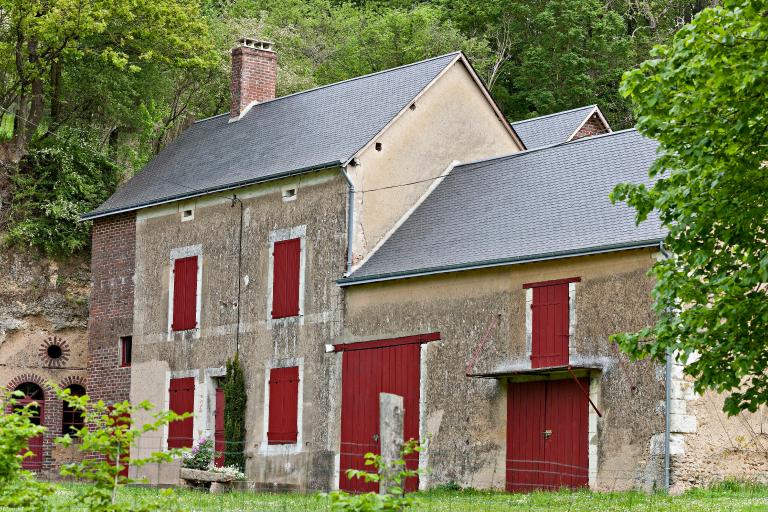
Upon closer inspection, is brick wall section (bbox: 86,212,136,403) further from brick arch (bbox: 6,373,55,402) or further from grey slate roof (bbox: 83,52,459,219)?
brick arch (bbox: 6,373,55,402)

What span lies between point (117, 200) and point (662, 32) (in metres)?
21.0

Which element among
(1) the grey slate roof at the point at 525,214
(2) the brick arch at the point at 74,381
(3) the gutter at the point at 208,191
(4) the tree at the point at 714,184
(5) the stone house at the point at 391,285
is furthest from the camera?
(2) the brick arch at the point at 74,381

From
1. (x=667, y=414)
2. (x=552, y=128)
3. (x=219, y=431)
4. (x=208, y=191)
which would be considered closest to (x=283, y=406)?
(x=219, y=431)

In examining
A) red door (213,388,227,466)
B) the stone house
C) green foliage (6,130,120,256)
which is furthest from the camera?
green foliage (6,130,120,256)

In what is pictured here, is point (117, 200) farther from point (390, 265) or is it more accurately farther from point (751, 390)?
point (751, 390)

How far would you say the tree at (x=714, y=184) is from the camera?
12.4 m

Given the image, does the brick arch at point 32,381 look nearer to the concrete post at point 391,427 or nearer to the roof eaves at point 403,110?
the roof eaves at point 403,110

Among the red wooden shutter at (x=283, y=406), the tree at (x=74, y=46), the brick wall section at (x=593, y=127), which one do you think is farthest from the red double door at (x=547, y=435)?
the tree at (x=74, y=46)

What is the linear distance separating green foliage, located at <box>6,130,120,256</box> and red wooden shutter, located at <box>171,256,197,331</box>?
5.22 metres

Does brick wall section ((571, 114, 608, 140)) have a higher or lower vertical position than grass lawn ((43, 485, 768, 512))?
higher

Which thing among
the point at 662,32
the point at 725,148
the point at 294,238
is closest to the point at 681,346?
the point at 725,148

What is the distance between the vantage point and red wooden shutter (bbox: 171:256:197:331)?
85.8 ft

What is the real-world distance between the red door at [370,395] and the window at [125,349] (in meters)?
6.23

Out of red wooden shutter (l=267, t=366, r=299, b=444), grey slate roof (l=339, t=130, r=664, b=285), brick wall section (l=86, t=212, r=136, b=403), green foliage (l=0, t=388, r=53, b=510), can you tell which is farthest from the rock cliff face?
green foliage (l=0, t=388, r=53, b=510)
